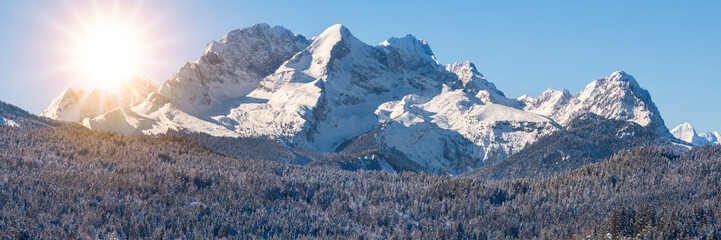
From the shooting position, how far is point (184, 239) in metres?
194

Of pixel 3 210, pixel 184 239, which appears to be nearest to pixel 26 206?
pixel 3 210

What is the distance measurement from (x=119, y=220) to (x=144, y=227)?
9.13 meters

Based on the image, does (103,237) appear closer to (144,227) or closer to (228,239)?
(144,227)

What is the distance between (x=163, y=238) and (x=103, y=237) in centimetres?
1644

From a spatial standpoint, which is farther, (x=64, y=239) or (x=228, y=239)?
(x=228, y=239)

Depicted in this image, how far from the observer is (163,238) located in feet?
625

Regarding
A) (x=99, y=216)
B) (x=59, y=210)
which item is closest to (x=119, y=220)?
(x=99, y=216)

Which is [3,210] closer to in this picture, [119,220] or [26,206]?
[26,206]

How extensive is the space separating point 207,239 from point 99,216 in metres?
34.1

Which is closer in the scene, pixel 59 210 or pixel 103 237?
pixel 103 237

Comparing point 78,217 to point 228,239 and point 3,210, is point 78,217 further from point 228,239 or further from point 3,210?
point 228,239

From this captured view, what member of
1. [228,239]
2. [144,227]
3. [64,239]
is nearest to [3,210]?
[64,239]

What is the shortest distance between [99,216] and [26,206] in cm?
2243

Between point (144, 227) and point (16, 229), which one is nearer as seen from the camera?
point (16, 229)
